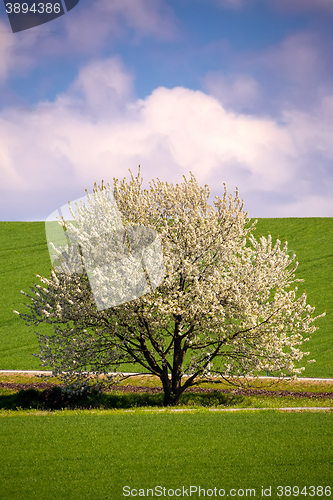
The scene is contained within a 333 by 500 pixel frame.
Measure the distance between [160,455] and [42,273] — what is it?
42506mm

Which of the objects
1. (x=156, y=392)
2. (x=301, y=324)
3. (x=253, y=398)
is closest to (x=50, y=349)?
(x=156, y=392)

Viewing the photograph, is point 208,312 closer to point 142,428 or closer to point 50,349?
point 142,428

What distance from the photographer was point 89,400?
71.4 ft

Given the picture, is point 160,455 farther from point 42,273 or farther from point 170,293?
point 42,273

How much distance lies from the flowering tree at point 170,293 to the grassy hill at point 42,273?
34.4 feet

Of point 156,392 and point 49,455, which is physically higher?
point 49,455

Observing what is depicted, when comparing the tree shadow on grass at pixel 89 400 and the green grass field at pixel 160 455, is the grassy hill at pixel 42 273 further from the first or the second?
the green grass field at pixel 160 455

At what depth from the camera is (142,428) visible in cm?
1388

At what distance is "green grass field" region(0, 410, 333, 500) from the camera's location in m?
9.38

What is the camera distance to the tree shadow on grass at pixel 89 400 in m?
20.8

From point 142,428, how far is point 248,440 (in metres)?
3.42

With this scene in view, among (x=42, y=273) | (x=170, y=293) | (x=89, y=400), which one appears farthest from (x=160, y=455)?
(x=42, y=273)

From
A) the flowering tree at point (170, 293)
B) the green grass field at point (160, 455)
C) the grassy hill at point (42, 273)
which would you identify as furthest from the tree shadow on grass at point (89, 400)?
the grassy hill at point (42, 273)

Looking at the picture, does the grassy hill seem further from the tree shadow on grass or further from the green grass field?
the green grass field
